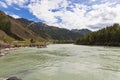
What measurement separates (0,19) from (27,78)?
501 feet

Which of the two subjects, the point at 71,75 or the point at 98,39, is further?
the point at 98,39

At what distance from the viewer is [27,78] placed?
22453 millimetres

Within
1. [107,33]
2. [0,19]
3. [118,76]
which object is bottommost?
[118,76]

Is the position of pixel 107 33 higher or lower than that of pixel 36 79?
higher

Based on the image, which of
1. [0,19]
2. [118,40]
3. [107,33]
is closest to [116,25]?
[107,33]

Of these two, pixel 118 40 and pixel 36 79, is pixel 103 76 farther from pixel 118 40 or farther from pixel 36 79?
pixel 118 40

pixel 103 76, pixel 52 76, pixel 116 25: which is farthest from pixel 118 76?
pixel 116 25

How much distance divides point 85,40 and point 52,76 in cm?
14616

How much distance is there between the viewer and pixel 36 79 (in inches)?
874

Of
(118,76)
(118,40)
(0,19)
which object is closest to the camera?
(118,76)

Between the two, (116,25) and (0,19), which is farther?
(0,19)

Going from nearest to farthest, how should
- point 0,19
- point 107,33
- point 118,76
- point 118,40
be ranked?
1. point 118,76
2. point 118,40
3. point 107,33
4. point 0,19

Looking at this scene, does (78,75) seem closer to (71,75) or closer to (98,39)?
(71,75)

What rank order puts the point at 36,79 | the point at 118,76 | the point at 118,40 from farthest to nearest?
1. the point at 118,40
2. the point at 118,76
3. the point at 36,79
